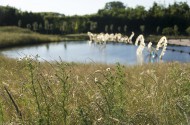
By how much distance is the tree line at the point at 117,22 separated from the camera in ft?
216

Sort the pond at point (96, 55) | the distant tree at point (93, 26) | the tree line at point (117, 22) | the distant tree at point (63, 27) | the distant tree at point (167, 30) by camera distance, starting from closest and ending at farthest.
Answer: the pond at point (96, 55)
the distant tree at point (167, 30)
the tree line at point (117, 22)
the distant tree at point (93, 26)
the distant tree at point (63, 27)

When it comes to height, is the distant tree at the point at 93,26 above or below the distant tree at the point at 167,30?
above

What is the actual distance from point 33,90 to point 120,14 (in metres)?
72.1

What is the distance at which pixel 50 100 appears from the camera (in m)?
3.26

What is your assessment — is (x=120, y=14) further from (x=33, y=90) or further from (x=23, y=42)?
(x=33, y=90)

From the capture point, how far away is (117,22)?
236ft

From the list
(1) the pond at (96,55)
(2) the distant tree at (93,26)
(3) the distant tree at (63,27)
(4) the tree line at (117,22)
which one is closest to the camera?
(1) the pond at (96,55)

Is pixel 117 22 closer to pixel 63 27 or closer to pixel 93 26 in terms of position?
pixel 93 26

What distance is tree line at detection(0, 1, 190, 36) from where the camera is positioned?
65.9 meters

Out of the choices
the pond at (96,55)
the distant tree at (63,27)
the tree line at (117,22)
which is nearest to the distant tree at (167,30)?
the tree line at (117,22)

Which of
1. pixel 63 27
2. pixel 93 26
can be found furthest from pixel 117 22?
pixel 63 27

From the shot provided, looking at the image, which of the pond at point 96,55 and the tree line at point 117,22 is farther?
the tree line at point 117,22

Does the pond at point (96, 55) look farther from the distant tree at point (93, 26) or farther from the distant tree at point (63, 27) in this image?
the distant tree at point (63, 27)

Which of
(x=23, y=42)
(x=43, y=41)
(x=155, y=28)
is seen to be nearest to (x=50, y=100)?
(x=23, y=42)
